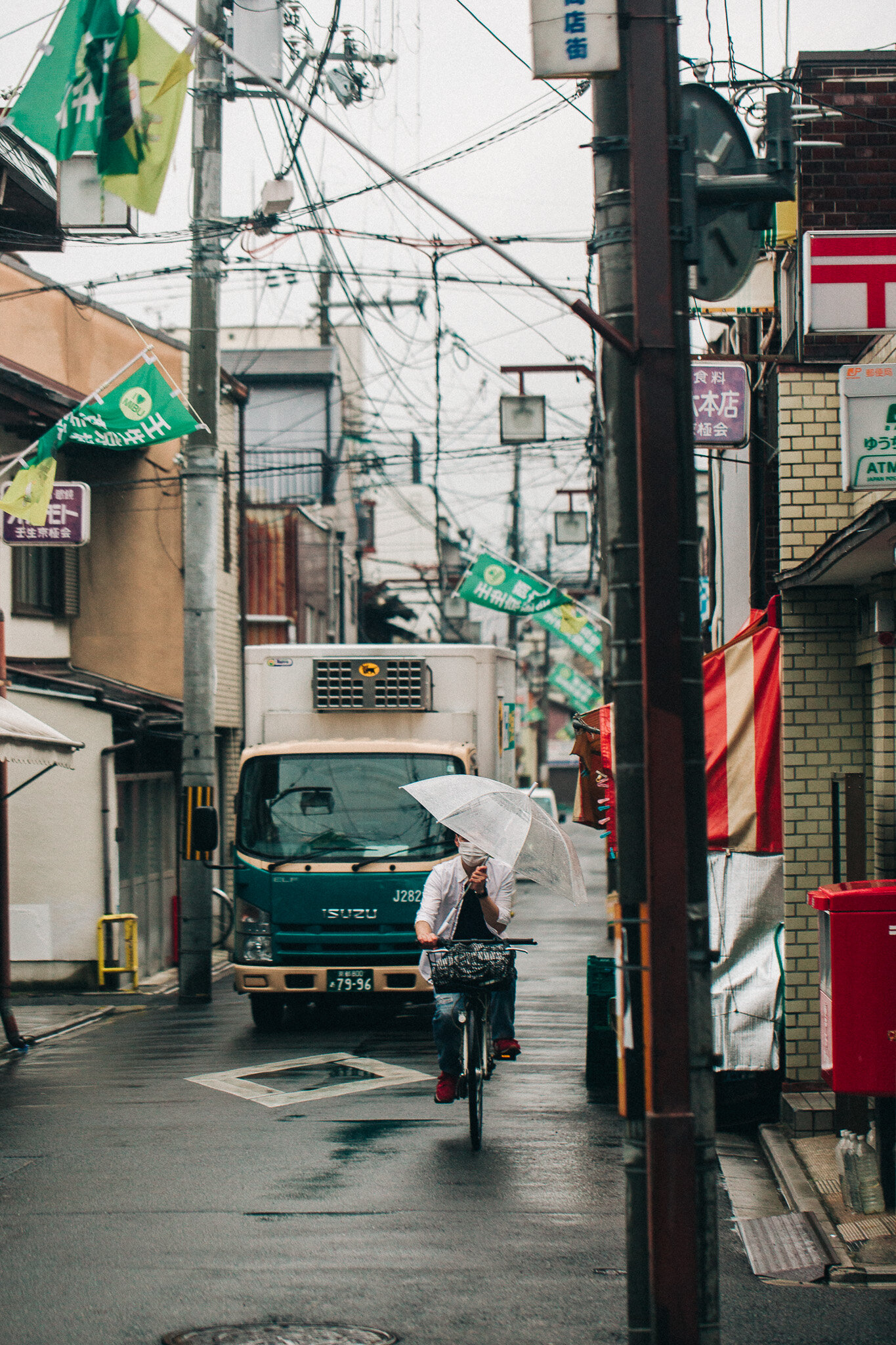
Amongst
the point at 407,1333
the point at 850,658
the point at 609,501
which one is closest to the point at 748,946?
the point at 850,658

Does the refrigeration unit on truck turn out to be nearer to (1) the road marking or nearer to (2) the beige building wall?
(1) the road marking

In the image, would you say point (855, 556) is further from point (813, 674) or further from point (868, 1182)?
point (868, 1182)

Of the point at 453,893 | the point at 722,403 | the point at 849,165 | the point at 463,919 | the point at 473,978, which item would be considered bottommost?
the point at 473,978

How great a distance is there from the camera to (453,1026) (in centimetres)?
931

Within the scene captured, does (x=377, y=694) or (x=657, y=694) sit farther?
(x=377, y=694)

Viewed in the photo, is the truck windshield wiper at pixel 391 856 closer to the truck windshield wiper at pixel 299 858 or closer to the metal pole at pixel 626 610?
the truck windshield wiper at pixel 299 858

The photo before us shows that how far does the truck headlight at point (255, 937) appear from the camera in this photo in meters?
12.9

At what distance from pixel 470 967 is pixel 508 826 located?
94 centimetres

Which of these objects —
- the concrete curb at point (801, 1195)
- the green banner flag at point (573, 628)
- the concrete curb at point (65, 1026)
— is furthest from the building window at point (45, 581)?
the concrete curb at point (801, 1195)

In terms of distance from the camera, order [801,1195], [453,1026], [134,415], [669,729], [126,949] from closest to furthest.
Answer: [669,729], [801,1195], [453,1026], [134,415], [126,949]

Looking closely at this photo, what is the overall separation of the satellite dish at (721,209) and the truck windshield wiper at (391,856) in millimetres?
8298

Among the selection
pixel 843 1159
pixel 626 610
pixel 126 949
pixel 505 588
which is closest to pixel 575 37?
pixel 626 610

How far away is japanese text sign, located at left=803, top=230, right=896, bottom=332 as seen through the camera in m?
7.79

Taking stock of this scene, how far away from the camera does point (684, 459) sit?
16.0 feet
